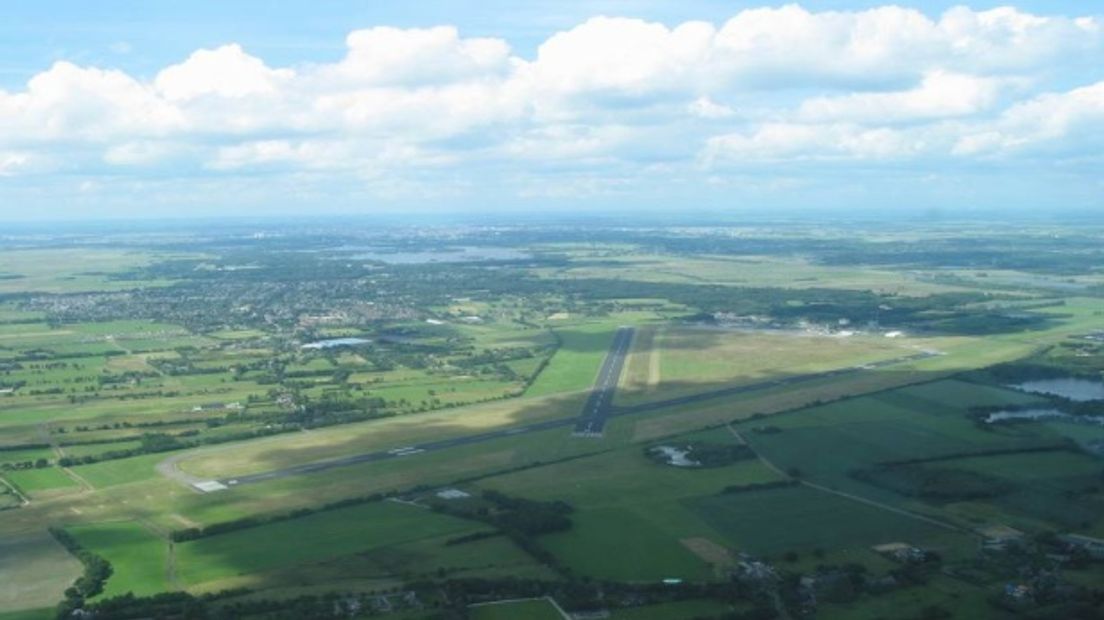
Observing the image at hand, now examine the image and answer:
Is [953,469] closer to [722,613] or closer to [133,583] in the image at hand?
[722,613]

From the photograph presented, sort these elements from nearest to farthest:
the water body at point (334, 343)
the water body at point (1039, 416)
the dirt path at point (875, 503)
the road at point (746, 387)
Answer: the dirt path at point (875, 503) → the water body at point (1039, 416) → the road at point (746, 387) → the water body at point (334, 343)

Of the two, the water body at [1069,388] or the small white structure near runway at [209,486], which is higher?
the water body at [1069,388]

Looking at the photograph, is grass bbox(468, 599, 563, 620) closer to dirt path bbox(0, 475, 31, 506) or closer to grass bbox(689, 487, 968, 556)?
grass bbox(689, 487, 968, 556)

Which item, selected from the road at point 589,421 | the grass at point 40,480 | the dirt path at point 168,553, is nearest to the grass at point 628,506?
the road at point 589,421

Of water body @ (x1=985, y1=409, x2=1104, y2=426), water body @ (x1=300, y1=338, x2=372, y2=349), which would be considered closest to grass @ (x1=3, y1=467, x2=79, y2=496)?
water body @ (x1=300, y1=338, x2=372, y2=349)

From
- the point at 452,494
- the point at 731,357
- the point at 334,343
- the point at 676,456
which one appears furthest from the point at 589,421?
the point at 334,343

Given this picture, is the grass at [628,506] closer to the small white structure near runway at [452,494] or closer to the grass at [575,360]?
the small white structure near runway at [452,494]
